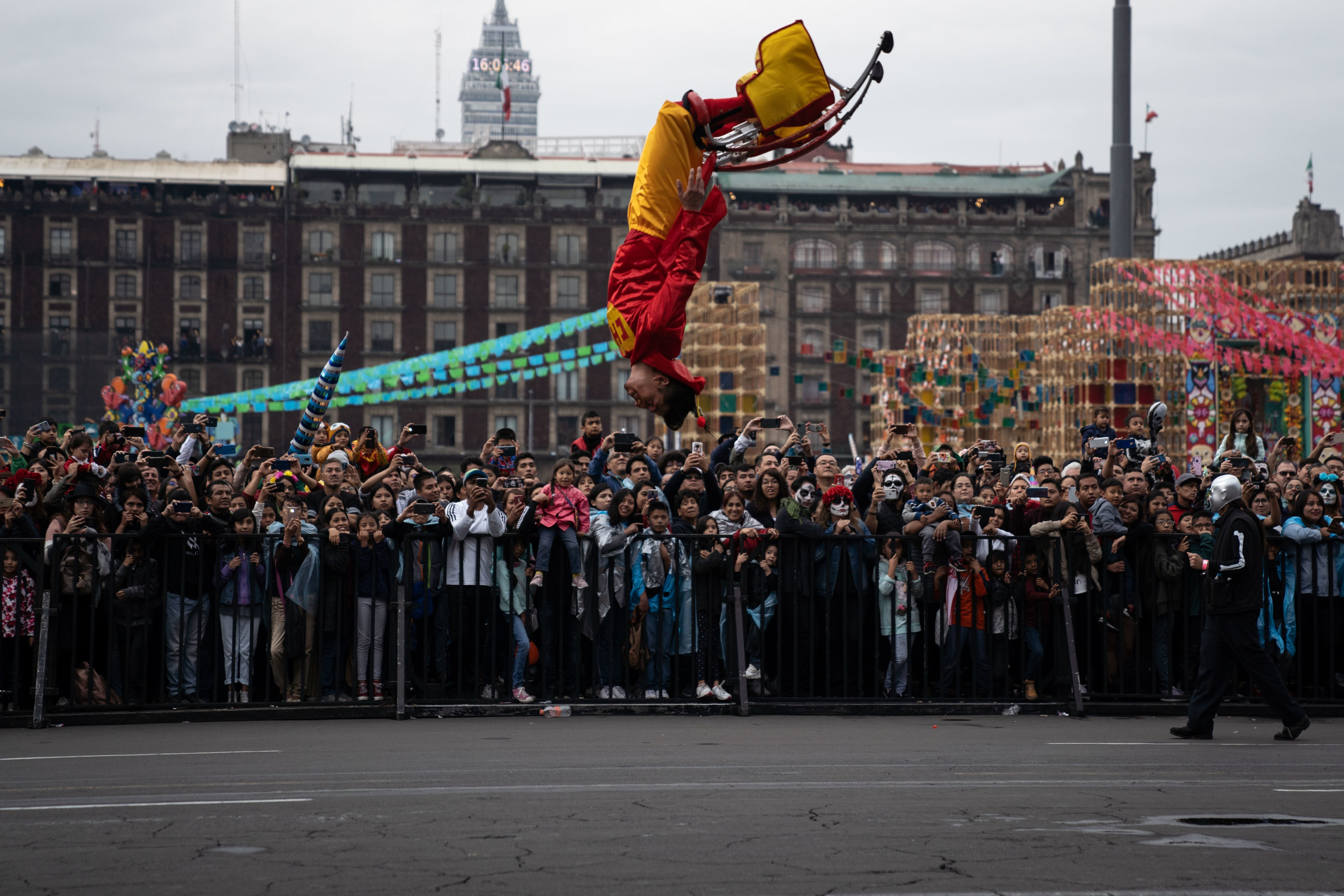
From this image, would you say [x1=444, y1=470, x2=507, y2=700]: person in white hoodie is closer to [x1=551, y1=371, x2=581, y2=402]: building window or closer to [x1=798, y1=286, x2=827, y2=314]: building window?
[x1=551, y1=371, x2=581, y2=402]: building window

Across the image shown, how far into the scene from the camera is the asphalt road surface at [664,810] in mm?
5410

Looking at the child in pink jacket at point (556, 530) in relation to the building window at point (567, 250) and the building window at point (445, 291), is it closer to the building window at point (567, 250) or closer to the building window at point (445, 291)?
the building window at point (567, 250)

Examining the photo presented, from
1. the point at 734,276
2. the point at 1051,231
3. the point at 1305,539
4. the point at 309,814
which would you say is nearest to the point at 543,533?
the point at 309,814

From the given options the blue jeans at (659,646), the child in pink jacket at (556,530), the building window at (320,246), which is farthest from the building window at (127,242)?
the blue jeans at (659,646)

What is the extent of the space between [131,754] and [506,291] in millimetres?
65768

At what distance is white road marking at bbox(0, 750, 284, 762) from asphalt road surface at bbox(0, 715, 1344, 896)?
0.10ft

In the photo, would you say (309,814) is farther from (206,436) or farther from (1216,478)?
(206,436)

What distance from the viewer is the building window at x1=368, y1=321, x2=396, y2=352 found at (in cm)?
7262

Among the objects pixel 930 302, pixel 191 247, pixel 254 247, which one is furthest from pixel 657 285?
pixel 191 247

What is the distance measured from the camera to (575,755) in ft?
27.5

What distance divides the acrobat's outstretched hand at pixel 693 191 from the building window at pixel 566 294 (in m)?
66.1

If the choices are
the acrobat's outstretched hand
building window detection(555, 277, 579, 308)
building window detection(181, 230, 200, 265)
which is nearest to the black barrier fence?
the acrobat's outstretched hand

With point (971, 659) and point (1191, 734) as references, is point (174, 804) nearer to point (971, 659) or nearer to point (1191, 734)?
point (971, 659)

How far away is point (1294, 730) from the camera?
9320mm
